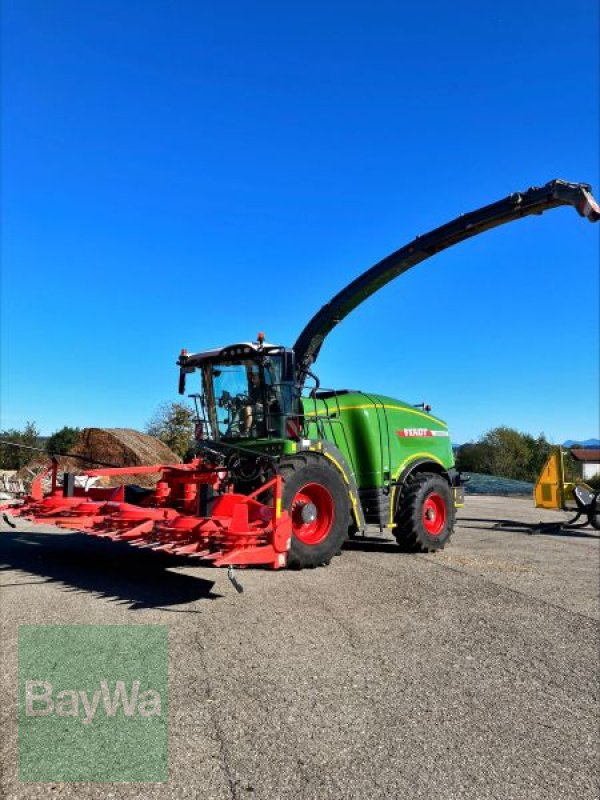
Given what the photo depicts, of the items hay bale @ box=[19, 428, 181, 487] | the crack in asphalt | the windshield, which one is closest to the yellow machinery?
the windshield

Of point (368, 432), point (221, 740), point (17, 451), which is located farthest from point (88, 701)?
point (17, 451)

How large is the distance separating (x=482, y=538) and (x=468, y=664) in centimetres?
706

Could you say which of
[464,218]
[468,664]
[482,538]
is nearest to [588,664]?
[468,664]

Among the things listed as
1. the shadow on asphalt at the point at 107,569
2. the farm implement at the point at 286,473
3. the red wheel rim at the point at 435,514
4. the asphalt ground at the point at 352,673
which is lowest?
the asphalt ground at the point at 352,673

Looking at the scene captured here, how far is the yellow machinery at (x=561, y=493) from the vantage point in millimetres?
12836

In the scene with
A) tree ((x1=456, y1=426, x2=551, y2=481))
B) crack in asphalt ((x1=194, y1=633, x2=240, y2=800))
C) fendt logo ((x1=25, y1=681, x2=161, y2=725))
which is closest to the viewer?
crack in asphalt ((x1=194, y1=633, x2=240, y2=800))

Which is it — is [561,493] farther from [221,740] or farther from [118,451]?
[221,740]

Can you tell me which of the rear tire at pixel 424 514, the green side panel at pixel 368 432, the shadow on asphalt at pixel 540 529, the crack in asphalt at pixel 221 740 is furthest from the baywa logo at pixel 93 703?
the shadow on asphalt at pixel 540 529

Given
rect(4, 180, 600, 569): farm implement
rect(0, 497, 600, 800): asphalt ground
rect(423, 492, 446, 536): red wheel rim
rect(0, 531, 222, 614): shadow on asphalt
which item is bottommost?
rect(0, 497, 600, 800): asphalt ground

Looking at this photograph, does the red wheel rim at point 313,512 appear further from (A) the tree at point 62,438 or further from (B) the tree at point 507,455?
(B) the tree at point 507,455

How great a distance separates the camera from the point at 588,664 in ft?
14.8

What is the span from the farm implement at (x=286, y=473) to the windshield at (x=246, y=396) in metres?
0.02

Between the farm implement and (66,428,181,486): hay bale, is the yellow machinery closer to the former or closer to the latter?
the farm implement

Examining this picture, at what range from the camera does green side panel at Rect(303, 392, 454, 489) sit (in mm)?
8859
